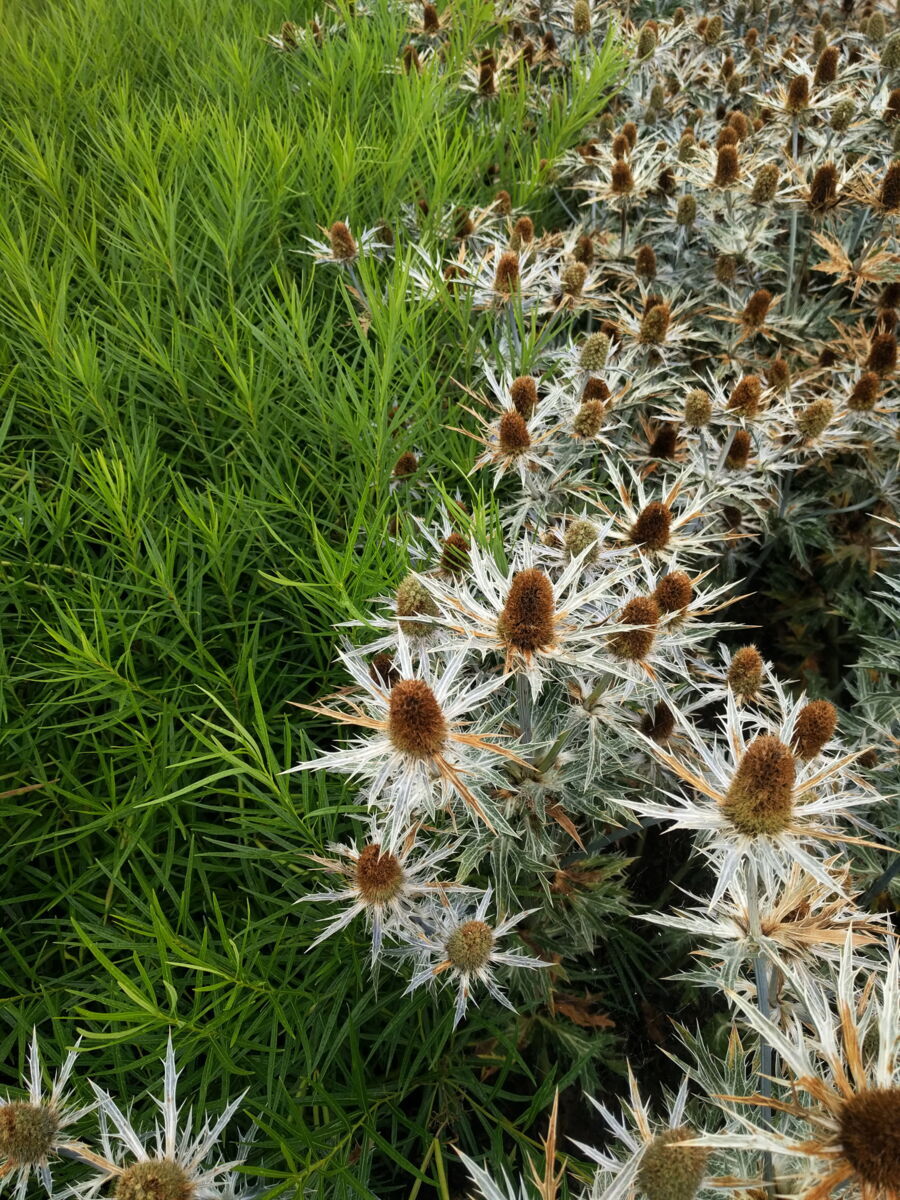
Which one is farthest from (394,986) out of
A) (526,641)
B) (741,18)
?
(741,18)

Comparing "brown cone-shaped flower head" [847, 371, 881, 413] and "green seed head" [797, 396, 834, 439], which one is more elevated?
"brown cone-shaped flower head" [847, 371, 881, 413]

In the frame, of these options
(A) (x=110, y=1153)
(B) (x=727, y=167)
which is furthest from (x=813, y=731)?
(B) (x=727, y=167)

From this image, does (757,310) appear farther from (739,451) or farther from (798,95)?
(798,95)

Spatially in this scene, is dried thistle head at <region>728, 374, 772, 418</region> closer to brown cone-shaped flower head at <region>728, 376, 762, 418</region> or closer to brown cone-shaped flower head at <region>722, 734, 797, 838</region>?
brown cone-shaped flower head at <region>728, 376, 762, 418</region>

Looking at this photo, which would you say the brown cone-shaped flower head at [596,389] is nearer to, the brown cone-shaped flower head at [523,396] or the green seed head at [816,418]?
the brown cone-shaped flower head at [523,396]

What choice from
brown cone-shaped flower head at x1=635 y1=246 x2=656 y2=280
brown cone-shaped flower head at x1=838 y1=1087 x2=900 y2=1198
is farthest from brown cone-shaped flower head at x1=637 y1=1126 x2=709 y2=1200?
Answer: brown cone-shaped flower head at x1=635 y1=246 x2=656 y2=280

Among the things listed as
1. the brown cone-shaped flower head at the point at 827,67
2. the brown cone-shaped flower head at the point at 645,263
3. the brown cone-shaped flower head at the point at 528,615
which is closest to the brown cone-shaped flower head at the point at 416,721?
the brown cone-shaped flower head at the point at 528,615
